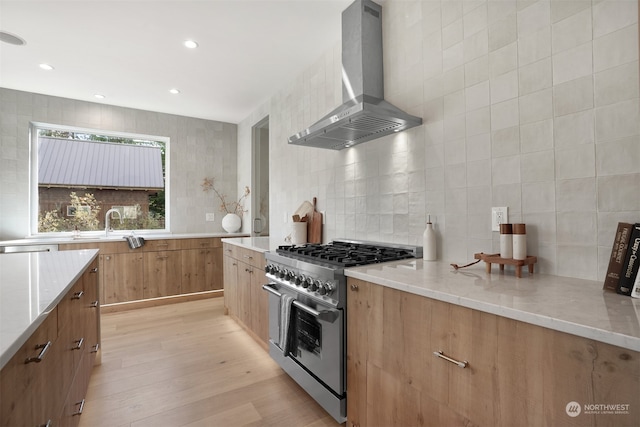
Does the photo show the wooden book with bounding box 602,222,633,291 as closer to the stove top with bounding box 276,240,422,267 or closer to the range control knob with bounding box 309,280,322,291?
the stove top with bounding box 276,240,422,267

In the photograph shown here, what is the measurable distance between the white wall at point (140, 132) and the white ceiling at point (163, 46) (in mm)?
228

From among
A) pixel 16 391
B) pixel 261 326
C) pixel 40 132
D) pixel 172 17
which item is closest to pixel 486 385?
pixel 16 391

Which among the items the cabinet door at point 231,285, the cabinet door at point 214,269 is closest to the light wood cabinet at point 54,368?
the cabinet door at point 231,285

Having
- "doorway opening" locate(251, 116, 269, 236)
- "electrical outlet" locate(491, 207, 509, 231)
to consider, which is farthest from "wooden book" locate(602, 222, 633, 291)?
"doorway opening" locate(251, 116, 269, 236)

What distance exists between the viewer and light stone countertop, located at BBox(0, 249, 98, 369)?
79cm

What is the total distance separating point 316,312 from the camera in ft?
5.74

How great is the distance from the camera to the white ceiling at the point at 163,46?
2.31m

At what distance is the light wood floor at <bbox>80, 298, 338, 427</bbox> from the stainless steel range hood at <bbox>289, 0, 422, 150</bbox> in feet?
5.89

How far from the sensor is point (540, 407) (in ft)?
2.89

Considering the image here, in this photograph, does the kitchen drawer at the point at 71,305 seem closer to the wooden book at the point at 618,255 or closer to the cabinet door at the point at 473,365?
the cabinet door at the point at 473,365

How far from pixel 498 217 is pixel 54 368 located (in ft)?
6.74

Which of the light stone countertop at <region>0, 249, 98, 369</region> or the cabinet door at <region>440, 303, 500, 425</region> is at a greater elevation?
the light stone countertop at <region>0, 249, 98, 369</region>

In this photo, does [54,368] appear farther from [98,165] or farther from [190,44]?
[98,165]

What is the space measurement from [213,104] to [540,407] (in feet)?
14.9
